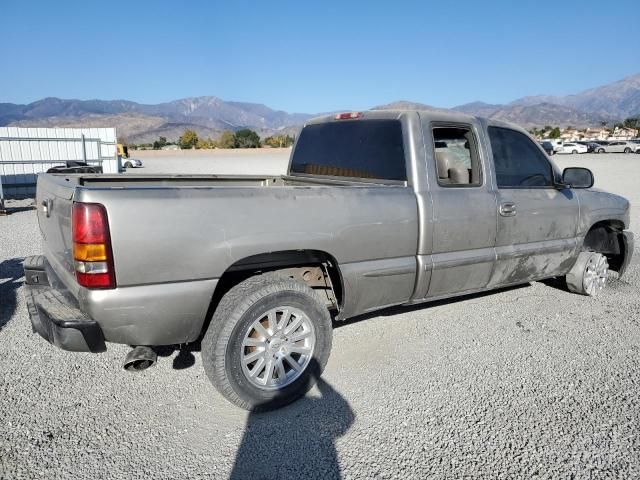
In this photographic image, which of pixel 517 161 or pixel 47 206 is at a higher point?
pixel 517 161

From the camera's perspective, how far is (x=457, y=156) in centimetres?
400

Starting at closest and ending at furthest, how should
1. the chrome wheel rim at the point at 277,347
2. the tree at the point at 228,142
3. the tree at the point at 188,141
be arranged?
the chrome wheel rim at the point at 277,347
the tree at the point at 188,141
the tree at the point at 228,142

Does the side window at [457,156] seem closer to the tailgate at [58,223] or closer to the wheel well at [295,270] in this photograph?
the wheel well at [295,270]

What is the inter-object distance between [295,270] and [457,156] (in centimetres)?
183

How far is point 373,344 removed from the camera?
12.7 feet

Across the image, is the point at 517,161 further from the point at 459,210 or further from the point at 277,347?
the point at 277,347

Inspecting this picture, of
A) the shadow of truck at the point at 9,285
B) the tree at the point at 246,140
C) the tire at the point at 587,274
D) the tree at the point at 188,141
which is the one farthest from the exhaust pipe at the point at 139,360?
the tree at the point at 246,140

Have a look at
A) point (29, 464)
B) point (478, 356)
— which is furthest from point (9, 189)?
point (478, 356)

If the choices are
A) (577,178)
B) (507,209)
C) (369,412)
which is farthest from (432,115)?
(369,412)

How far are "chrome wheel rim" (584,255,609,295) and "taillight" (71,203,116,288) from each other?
15.8ft

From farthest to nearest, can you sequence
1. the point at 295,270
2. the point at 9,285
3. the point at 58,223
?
1. the point at 9,285
2. the point at 295,270
3. the point at 58,223

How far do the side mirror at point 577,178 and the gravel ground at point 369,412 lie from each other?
1.36 m

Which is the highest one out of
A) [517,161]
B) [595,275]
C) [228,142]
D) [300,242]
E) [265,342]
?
[228,142]

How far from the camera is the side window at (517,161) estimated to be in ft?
13.3
